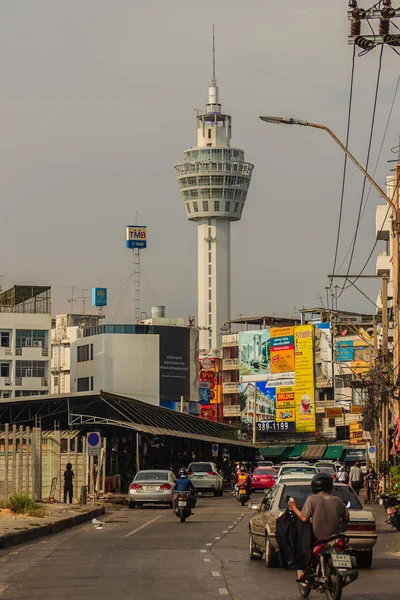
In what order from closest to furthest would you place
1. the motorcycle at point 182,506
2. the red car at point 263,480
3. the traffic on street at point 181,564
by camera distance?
the traffic on street at point 181,564
the motorcycle at point 182,506
the red car at point 263,480

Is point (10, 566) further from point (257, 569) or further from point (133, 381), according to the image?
point (133, 381)

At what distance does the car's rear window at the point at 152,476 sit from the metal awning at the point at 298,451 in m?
70.5

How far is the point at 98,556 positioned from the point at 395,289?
22.0m

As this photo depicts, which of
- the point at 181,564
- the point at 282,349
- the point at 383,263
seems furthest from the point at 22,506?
the point at 282,349

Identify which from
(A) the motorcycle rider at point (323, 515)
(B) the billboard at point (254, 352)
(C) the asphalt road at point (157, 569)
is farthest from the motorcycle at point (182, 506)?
(B) the billboard at point (254, 352)

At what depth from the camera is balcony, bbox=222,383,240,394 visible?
433 feet

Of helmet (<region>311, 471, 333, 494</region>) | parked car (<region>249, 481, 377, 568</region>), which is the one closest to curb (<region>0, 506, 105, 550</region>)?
parked car (<region>249, 481, 377, 568</region>)

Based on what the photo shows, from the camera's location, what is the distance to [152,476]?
42844mm

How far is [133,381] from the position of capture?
119m

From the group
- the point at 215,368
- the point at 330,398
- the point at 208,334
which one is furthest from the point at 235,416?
the point at 208,334

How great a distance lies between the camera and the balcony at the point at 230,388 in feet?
433

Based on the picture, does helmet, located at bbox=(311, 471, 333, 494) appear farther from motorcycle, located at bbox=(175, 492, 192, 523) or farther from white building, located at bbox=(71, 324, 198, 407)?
white building, located at bbox=(71, 324, 198, 407)

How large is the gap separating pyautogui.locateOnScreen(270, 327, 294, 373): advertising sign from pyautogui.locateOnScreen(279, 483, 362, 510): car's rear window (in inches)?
3923

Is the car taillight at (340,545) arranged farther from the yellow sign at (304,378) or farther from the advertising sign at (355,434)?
the yellow sign at (304,378)
